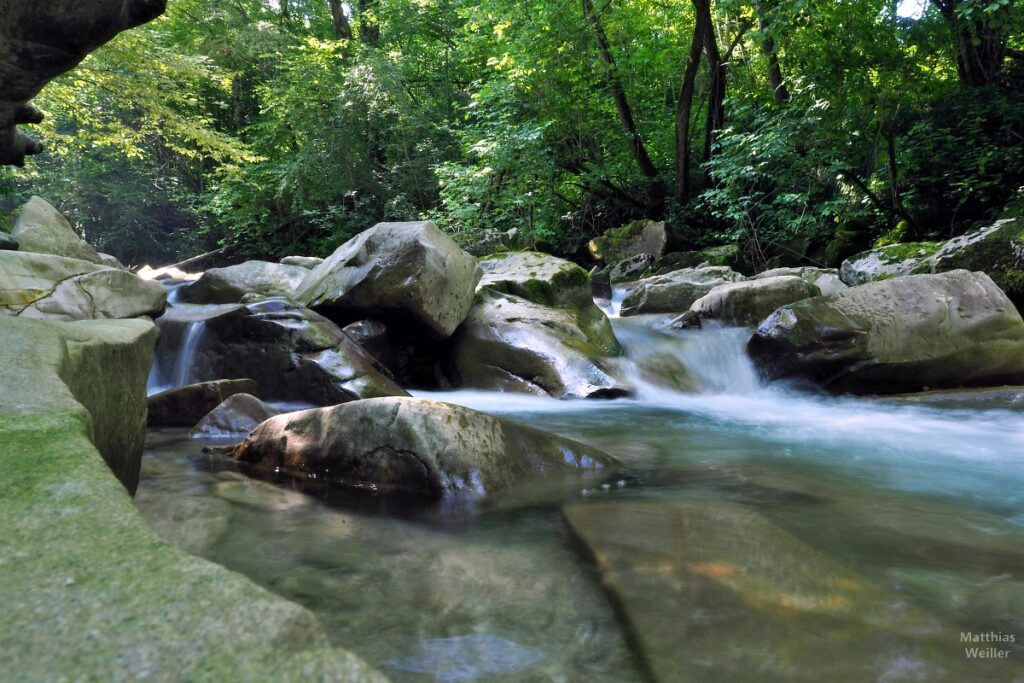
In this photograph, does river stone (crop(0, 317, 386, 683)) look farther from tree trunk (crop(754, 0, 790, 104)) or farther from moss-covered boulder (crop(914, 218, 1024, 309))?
tree trunk (crop(754, 0, 790, 104))

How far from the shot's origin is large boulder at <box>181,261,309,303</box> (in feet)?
30.8

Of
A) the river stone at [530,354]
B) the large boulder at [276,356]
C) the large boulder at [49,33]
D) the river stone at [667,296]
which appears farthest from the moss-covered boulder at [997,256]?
the large boulder at [49,33]

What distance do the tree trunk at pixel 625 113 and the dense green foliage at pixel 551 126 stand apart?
0.05 meters

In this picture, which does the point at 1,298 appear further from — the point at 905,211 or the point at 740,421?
the point at 905,211

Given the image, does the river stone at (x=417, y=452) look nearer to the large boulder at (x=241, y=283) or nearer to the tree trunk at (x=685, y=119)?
the large boulder at (x=241, y=283)

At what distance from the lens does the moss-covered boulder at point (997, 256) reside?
804 centimetres

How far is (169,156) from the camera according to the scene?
23.2 m

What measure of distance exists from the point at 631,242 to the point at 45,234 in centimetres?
1153

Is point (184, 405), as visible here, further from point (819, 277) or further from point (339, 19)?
point (339, 19)

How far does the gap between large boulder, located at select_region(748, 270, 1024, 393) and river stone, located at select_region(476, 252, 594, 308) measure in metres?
2.77

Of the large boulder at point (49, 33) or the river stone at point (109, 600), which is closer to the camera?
the river stone at point (109, 600)

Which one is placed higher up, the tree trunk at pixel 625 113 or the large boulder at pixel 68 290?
the tree trunk at pixel 625 113

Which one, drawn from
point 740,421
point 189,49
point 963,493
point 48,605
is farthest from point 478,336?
point 189,49

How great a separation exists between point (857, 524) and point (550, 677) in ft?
6.38
